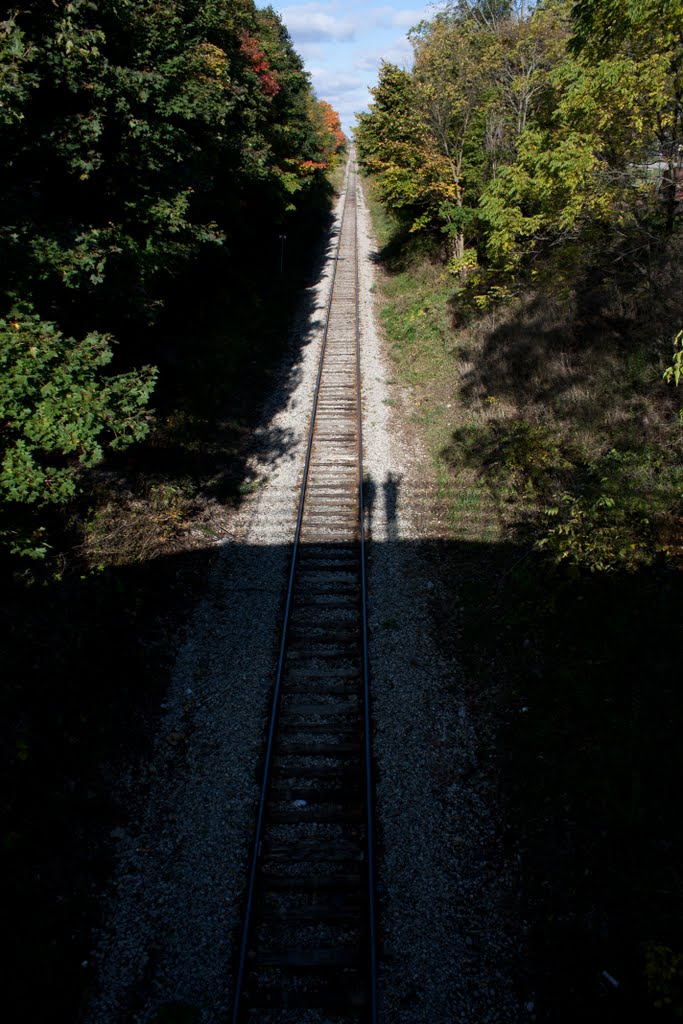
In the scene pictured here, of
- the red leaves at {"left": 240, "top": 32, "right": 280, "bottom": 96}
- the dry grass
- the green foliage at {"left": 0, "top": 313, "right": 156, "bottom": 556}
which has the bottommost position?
the dry grass

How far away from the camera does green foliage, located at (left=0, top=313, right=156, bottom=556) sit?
25.4 feet

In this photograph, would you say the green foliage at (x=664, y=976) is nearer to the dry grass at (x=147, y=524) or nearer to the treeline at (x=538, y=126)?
the dry grass at (x=147, y=524)

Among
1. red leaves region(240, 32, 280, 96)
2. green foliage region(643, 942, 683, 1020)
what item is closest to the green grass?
green foliage region(643, 942, 683, 1020)

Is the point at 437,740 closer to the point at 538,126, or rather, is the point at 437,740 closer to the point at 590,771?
the point at 590,771

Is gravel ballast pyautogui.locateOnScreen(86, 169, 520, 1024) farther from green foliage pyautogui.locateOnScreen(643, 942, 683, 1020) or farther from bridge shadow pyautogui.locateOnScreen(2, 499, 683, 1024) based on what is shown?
green foliage pyautogui.locateOnScreen(643, 942, 683, 1020)

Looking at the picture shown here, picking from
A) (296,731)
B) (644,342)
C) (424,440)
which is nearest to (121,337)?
(424,440)

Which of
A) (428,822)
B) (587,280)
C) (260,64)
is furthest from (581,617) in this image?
(260,64)

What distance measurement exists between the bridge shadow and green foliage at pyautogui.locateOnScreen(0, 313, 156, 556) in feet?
5.14

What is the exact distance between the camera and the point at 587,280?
15.2m

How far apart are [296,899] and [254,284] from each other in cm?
2234

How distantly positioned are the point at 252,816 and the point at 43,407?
603cm

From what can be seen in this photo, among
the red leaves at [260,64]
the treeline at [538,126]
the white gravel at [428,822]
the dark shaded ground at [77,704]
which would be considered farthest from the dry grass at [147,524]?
the red leaves at [260,64]

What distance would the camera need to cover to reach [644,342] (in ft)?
40.5

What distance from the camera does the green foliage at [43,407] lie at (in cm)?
773
